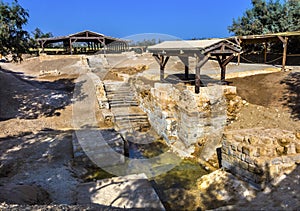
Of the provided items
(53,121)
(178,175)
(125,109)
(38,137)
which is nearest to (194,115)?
(178,175)

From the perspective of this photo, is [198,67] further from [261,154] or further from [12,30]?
[12,30]

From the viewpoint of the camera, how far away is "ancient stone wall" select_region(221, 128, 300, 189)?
5.06 m

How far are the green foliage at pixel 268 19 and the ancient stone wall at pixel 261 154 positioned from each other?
18946mm

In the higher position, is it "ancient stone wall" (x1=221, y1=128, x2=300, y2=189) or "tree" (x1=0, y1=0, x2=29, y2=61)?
"tree" (x1=0, y1=0, x2=29, y2=61)

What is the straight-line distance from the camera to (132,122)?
1173cm

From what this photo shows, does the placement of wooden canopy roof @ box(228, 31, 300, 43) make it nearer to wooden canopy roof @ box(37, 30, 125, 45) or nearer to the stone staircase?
the stone staircase

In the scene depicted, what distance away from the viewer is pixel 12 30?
10859 mm

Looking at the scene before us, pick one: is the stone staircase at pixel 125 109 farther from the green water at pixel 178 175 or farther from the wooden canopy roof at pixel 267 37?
the wooden canopy roof at pixel 267 37

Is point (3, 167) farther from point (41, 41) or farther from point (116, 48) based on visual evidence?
point (116, 48)

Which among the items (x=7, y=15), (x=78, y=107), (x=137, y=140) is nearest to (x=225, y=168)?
(x=137, y=140)

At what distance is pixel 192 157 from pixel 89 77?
36.5 ft

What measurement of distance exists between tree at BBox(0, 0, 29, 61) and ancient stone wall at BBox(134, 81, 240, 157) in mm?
7481

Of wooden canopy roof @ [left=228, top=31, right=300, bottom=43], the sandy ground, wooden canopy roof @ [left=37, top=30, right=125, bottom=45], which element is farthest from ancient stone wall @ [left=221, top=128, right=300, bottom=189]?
wooden canopy roof @ [left=37, top=30, right=125, bottom=45]

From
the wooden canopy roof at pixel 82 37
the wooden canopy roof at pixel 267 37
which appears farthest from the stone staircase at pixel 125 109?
the wooden canopy roof at pixel 82 37
